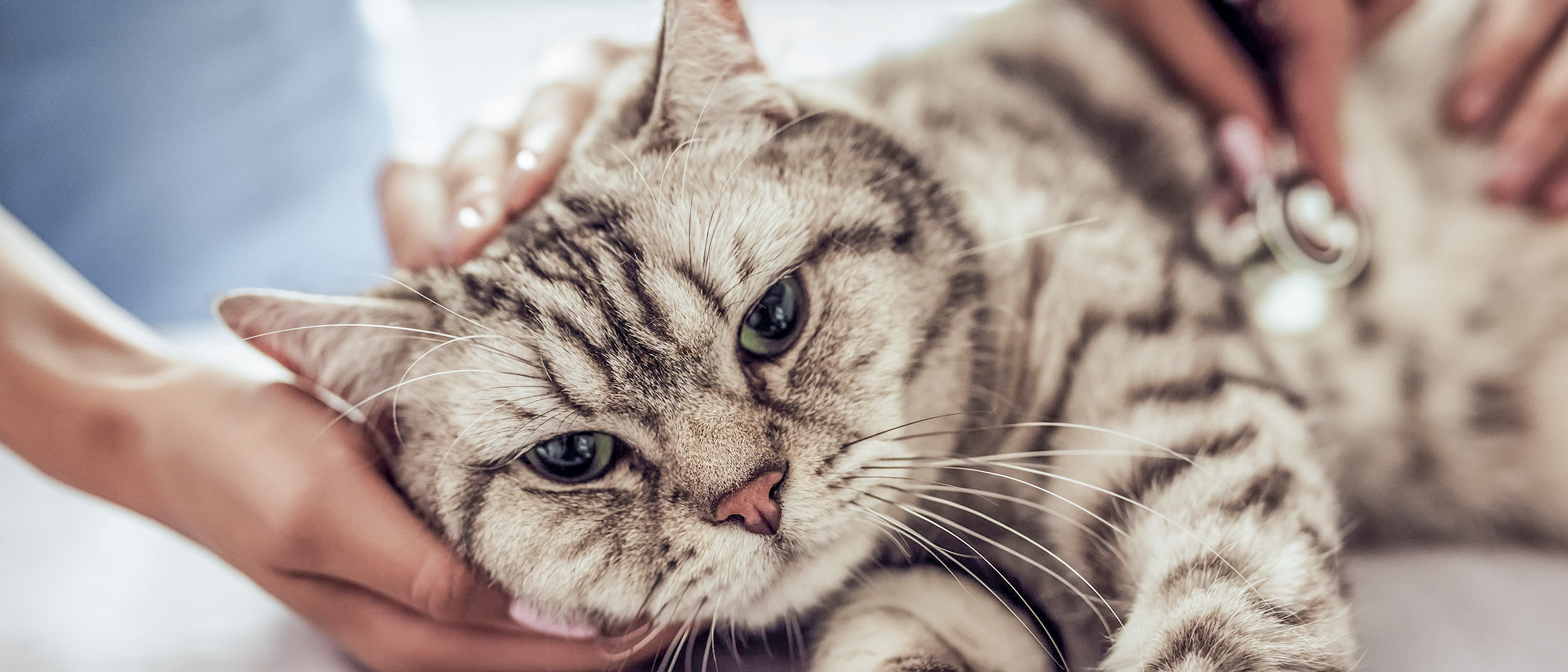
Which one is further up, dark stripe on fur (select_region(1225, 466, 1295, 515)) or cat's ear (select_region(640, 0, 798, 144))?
cat's ear (select_region(640, 0, 798, 144))

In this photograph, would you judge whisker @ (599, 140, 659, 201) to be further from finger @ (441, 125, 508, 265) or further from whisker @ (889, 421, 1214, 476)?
whisker @ (889, 421, 1214, 476)

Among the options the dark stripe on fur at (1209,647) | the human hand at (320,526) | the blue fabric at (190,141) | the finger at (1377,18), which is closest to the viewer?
the dark stripe on fur at (1209,647)

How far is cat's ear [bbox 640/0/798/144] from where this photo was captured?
3.32ft

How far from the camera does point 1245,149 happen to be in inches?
53.3

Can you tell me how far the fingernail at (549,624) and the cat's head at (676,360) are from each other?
0.07 feet

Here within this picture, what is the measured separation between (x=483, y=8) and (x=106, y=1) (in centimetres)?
142

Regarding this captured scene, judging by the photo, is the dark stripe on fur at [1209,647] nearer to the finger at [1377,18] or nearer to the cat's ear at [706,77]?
the cat's ear at [706,77]

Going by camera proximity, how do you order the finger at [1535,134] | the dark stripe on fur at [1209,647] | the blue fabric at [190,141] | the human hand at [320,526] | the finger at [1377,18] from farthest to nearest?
the blue fabric at [190,141], the finger at [1377,18], the finger at [1535,134], the human hand at [320,526], the dark stripe on fur at [1209,647]

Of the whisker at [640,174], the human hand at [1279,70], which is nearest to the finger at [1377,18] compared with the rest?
the human hand at [1279,70]

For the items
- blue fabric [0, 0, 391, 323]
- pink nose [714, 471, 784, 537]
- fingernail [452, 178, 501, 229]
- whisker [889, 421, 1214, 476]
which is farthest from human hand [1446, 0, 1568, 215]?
blue fabric [0, 0, 391, 323]

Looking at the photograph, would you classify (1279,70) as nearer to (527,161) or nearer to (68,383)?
(527,161)

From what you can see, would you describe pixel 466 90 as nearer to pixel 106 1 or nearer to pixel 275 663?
pixel 106 1

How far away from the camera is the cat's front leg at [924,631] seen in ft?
3.22

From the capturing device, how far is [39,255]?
1.19 m
